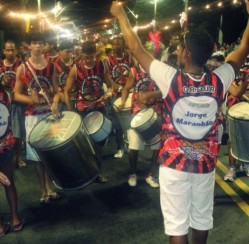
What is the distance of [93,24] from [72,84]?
92.7 meters

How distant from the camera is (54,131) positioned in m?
4.41

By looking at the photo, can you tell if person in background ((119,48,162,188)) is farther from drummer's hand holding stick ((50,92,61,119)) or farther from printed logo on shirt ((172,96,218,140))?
printed logo on shirt ((172,96,218,140))

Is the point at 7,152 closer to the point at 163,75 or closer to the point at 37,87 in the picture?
the point at 37,87

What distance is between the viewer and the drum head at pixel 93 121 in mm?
5215

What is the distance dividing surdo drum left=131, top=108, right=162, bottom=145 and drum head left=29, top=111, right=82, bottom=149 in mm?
940

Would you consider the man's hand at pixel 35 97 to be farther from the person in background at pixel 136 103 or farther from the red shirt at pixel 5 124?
the person in background at pixel 136 103

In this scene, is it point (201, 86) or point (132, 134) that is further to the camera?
point (132, 134)

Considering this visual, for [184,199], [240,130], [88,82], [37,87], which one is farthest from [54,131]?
[240,130]

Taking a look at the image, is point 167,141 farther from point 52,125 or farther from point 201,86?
point 52,125

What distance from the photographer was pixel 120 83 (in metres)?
9.09

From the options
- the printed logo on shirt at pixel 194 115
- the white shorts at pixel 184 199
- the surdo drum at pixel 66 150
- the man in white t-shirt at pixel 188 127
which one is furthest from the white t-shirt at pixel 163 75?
the surdo drum at pixel 66 150

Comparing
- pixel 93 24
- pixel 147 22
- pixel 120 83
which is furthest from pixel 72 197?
pixel 93 24

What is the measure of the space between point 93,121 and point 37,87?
896mm

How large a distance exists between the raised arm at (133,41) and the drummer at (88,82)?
8.94 ft
